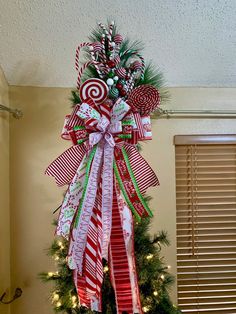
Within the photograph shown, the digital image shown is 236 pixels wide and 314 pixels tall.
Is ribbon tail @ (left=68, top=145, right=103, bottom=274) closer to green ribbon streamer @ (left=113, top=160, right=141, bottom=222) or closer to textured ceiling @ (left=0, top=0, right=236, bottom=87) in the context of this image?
green ribbon streamer @ (left=113, top=160, right=141, bottom=222)

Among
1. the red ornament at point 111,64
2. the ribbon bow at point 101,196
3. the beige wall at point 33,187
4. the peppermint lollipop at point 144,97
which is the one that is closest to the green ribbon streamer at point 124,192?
the ribbon bow at point 101,196

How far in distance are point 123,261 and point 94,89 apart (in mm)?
584

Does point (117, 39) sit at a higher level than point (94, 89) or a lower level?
higher

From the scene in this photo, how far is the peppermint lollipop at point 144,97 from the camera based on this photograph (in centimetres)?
83

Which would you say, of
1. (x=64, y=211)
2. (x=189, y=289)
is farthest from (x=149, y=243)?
(x=189, y=289)

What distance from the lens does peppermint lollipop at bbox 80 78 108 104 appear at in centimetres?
81

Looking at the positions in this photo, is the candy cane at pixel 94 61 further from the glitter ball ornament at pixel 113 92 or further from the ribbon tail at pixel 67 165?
the ribbon tail at pixel 67 165

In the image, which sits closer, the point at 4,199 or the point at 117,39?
the point at 117,39

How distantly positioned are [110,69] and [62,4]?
16.3 inches

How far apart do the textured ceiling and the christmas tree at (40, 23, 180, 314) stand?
9.9 inches

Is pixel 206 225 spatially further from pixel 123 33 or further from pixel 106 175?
pixel 123 33

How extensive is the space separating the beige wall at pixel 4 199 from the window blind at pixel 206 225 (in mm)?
940

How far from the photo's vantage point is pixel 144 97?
0.84m

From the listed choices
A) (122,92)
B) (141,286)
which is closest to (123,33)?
(122,92)
